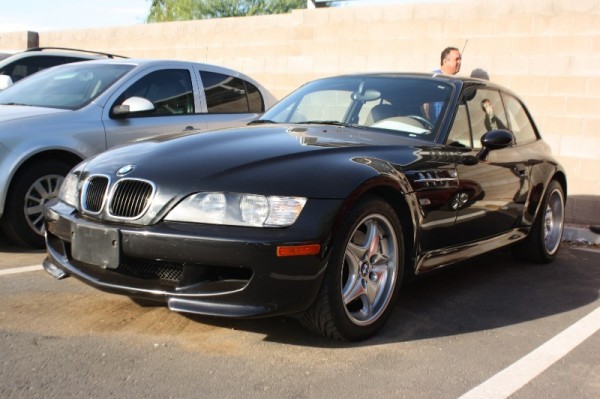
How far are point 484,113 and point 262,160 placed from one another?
2372 millimetres

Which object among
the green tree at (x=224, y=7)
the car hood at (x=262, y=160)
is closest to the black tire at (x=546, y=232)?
the car hood at (x=262, y=160)

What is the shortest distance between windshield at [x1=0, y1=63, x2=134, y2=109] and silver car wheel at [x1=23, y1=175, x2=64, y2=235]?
747 mm

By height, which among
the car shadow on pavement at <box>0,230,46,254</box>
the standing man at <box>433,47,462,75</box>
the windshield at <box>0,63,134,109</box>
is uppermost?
the standing man at <box>433,47,462,75</box>

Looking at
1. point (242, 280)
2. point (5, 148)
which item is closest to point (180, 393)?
point (242, 280)

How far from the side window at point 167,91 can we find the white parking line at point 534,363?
3.86 metres

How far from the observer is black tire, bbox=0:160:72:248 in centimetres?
533

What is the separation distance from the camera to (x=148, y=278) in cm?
345

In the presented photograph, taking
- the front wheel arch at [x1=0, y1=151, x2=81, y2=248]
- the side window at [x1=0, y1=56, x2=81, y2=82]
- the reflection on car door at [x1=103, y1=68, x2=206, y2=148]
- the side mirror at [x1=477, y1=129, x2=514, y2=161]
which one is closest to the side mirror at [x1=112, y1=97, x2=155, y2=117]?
the reflection on car door at [x1=103, y1=68, x2=206, y2=148]

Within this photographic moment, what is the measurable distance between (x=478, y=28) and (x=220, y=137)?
22.4 feet

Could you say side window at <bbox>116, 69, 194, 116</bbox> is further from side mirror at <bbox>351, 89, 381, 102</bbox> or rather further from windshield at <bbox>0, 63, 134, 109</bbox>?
side mirror at <bbox>351, 89, 381, 102</bbox>

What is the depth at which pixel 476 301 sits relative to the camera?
4.70 meters

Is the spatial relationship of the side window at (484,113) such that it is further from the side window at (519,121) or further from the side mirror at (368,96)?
the side mirror at (368,96)

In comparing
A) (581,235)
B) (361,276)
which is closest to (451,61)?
(581,235)

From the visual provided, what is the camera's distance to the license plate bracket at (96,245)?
3.39 metres
